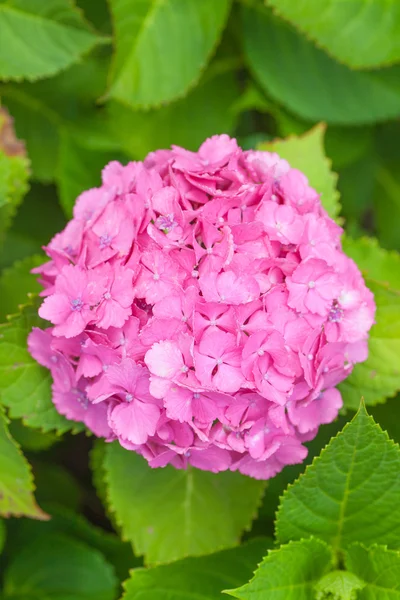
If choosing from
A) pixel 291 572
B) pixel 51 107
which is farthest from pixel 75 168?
pixel 291 572

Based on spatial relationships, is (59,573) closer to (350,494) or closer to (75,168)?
(350,494)

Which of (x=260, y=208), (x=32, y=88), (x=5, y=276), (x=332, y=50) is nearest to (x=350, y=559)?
(x=260, y=208)

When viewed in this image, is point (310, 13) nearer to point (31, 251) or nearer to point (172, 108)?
point (172, 108)

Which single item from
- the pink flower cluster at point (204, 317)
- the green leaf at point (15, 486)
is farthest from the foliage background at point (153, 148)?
the pink flower cluster at point (204, 317)

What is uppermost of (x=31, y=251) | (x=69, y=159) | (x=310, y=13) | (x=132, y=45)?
(x=310, y=13)

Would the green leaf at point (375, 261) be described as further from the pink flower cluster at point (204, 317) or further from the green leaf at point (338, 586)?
the green leaf at point (338, 586)

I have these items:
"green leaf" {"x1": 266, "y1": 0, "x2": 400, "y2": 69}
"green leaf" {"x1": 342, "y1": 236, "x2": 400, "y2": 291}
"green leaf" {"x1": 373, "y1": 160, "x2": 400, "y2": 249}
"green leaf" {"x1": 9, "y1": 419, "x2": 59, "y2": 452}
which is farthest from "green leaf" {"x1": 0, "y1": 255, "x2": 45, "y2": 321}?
"green leaf" {"x1": 373, "y1": 160, "x2": 400, "y2": 249}

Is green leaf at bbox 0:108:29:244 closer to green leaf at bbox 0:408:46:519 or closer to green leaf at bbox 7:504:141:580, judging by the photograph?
green leaf at bbox 0:408:46:519
